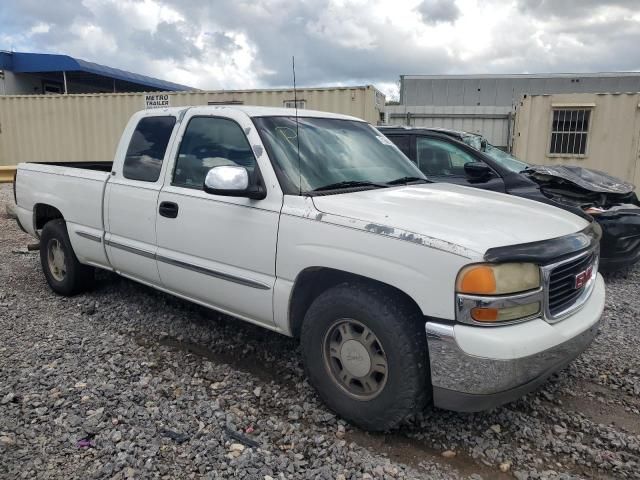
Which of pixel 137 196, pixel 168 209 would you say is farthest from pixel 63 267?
pixel 168 209

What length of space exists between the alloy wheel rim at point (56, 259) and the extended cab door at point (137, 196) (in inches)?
37.7

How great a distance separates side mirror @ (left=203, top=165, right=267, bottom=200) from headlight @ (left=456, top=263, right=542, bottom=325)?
1376mm

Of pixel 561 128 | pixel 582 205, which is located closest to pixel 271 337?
pixel 582 205

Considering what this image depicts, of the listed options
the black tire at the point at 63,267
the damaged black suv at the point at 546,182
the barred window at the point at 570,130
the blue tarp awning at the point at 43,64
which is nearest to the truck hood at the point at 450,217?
the damaged black suv at the point at 546,182

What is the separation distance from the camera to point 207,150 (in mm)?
3727

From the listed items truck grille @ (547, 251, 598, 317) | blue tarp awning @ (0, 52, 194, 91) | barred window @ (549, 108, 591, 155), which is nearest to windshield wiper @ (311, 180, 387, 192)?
truck grille @ (547, 251, 598, 317)

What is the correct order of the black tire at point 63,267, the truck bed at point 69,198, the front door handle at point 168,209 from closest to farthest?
the front door handle at point 168,209 < the truck bed at point 69,198 < the black tire at point 63,267

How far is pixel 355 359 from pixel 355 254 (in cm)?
58

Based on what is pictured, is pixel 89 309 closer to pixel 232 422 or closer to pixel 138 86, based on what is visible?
pixel 232 422

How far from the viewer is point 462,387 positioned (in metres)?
2.46

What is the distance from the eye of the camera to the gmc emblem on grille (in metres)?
2.80

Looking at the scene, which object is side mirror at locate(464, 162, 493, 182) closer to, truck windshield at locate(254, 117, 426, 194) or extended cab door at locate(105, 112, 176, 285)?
truck windshield at locate(254, 117, 426, 194)

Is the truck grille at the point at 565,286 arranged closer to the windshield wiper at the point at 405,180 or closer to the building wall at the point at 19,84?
the windshield wiper at the point at 405,180

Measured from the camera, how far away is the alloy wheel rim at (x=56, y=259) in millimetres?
5078
